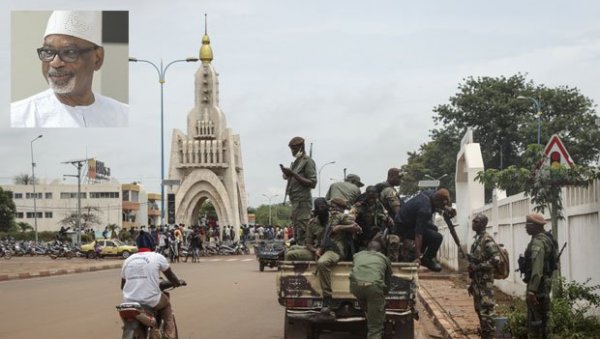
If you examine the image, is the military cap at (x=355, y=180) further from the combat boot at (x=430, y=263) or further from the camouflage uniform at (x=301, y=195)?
the combat boot at (x=430, y=263)

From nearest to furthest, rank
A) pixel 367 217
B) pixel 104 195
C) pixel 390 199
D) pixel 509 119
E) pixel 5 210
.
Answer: pixel 367 217
pixel 390 199
pixel 509 119
pixel 5 210
pixel 104 195

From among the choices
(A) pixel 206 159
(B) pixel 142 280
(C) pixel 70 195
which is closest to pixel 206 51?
(A) pixel 206 159

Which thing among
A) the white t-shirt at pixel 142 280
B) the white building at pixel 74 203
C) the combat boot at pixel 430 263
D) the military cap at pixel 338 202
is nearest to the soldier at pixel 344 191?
the military cap at pixel 338 202

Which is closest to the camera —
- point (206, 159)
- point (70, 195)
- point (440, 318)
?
point (440, 318)

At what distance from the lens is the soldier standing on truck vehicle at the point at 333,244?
352 inches

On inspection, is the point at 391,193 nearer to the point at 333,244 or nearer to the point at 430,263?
the point at 430,263

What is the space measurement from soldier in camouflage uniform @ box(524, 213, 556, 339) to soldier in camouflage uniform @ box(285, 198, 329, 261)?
2.52 meters

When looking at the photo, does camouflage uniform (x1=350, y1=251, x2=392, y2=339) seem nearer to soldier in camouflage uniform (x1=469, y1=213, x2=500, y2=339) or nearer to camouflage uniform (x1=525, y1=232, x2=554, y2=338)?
soldier in camouflage uniform (x1=469, y1=213, x2=500, y2=339)

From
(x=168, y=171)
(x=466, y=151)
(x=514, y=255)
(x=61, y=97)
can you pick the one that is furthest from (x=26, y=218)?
(x=514, y=255)

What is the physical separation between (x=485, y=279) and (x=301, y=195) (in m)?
3.07

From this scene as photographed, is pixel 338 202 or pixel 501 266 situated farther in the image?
pixel 338 202

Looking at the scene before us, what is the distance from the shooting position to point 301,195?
35.9 feet

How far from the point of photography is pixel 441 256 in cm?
3219

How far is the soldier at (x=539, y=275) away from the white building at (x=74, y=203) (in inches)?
3956
